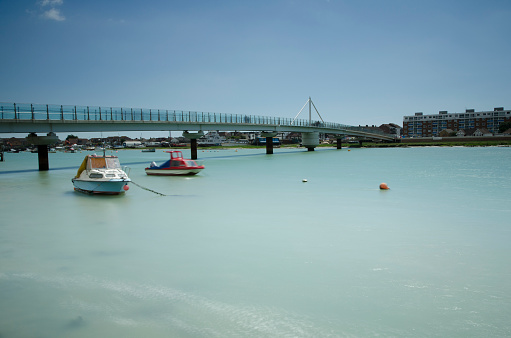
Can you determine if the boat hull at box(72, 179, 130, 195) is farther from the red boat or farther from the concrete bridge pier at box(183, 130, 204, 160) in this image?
the concrete bridge pier at box(183, 130, 204, 160)

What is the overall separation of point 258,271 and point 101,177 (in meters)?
17.8

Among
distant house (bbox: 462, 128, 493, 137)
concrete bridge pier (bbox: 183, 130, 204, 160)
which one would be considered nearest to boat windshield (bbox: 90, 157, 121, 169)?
concrete bridge pier (bbox: 183, 130, 204, 160)

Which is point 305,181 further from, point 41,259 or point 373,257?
point 41,259

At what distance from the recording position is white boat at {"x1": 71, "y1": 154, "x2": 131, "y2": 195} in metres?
23.8

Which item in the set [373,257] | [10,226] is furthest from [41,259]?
[373,257]

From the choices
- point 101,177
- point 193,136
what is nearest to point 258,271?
point 101,177

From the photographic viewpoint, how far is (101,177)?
2420cm

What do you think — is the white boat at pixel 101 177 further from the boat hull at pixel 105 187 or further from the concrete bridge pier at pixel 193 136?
the concrete bridge pier at pixel 193 136

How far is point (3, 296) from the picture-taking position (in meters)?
8.17

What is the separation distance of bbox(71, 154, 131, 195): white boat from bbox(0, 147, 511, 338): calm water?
13.8 ft

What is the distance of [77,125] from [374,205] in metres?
38.0

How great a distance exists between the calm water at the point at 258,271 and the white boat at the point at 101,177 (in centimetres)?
421

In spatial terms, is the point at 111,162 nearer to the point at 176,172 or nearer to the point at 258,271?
the point at 176,172

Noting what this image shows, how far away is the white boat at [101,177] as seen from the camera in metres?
23.8
